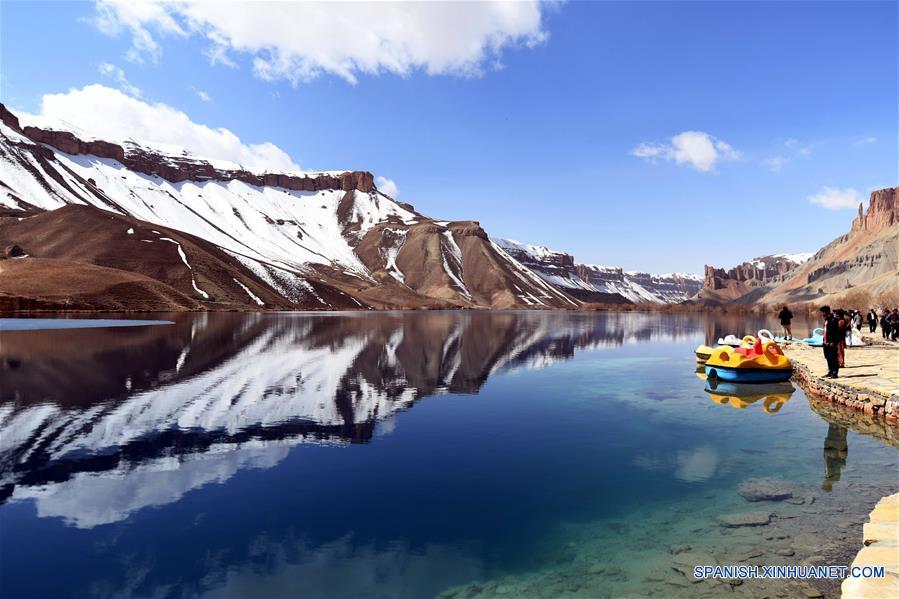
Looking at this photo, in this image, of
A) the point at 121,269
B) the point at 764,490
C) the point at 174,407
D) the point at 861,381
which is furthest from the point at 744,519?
the point at 121,269

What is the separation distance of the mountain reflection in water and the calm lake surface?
113 millimetres

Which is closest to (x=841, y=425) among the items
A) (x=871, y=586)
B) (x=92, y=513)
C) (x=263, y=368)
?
(x=871, y=586)

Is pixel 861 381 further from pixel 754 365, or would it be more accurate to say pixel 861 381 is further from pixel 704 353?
pixel 704 353

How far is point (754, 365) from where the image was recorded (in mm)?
26438

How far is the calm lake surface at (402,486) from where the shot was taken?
8.17 metres

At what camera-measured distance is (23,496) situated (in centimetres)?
1084

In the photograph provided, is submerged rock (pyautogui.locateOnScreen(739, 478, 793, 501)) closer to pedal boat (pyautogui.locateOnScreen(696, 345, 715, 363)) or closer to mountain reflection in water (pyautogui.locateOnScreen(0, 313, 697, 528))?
mountain reflection in water (pyautogui.locateOnScreen(0, 313, 697, 528))

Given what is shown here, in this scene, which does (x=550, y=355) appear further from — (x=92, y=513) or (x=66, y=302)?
(x=66, y=302)

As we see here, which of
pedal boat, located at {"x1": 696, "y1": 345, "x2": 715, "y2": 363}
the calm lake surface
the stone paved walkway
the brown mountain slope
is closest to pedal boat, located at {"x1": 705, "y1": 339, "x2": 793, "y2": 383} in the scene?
the stone paved walkway

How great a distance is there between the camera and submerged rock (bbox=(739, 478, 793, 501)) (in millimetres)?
11234

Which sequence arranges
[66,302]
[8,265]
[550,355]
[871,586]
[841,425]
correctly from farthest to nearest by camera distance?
[8,265], [66,302], [550,355], [841,425], [871,586]

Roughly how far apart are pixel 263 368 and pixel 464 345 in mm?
21361

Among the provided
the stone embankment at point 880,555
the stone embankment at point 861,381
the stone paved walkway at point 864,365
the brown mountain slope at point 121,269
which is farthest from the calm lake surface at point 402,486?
the brown mountain slope at point 121,269

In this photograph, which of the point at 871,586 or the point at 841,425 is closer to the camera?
the point at 871,586
